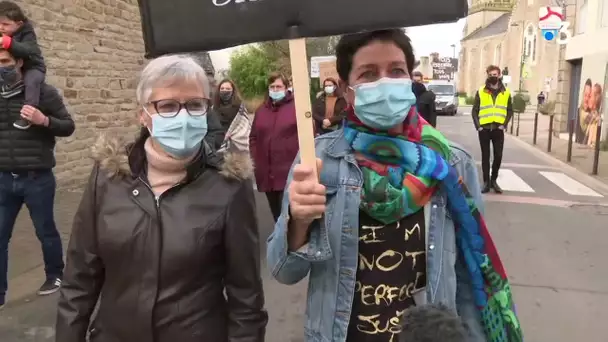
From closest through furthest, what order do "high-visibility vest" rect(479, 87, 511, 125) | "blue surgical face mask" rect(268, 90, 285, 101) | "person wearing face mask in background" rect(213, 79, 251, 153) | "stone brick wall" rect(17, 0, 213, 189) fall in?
"blue surgical face mask" rect(268, 90, 285, 101), "person wearing face mask in background" rect(213, 79, 251, 153), "stone brick wall" rect(17, 0, 213, 189), "high-visibility vest" rect(479, 87, 511, 125)

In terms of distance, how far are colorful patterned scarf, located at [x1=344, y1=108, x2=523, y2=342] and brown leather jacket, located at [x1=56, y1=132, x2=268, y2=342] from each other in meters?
0.48

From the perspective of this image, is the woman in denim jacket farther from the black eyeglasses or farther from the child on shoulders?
the child on shoulders

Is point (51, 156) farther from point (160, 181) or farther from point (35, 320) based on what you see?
point (160, 181)

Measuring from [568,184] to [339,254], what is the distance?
1077 cm

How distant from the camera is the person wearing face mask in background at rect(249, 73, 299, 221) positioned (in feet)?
20.2

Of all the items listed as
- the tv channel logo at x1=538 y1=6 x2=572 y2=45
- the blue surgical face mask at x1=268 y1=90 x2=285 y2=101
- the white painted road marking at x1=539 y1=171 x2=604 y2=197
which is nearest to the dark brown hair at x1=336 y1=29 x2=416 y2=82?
the blue surgical face mask at x1=268 y1=90 x2=285 y2=101

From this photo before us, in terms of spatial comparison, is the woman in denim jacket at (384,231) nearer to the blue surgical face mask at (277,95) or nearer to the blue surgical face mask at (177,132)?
the blue surgical face mask at (177,132)

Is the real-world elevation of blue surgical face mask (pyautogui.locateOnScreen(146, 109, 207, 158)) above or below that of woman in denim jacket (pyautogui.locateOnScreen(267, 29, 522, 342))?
above

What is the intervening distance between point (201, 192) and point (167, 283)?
326 mm

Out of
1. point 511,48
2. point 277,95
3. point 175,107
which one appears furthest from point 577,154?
point 511,48

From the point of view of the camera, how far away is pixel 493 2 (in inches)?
3583

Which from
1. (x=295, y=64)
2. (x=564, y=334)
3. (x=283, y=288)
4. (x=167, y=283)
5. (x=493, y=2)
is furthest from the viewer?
(x=493, y=2)

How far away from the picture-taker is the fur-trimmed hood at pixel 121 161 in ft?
6.93

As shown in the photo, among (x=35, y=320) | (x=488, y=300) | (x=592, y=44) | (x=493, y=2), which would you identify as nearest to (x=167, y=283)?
(x=488, y=300)
